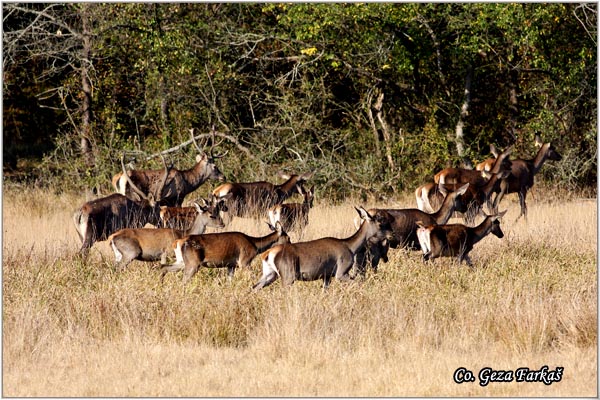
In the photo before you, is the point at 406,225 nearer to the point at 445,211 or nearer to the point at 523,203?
the point at 445,211

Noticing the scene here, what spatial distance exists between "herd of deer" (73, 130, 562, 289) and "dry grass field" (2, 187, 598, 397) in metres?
0.19

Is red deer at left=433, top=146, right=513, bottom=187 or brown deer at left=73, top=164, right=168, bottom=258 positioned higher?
red deer at left=433, top=146, right=513, bottom=187

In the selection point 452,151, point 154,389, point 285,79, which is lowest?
point 154,389

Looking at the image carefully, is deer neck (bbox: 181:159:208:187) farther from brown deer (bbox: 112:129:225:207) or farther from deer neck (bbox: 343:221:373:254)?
deer neck (bbox: 343:221:373:254)

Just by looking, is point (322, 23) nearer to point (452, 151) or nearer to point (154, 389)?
point (452, 151)

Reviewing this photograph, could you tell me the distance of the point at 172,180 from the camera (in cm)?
1470

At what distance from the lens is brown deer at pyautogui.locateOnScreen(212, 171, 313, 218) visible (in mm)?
14211

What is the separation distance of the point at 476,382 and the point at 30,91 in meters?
18.5

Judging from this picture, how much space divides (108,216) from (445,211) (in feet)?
13.0

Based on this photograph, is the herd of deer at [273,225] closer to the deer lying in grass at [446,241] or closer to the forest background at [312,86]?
the deer lying in grass at [446,241]

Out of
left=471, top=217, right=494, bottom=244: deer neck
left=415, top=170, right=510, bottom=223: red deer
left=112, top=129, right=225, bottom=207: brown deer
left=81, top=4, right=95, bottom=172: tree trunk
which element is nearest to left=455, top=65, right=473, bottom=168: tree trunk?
left=415, top=170, right=510, bottom=223: red deer

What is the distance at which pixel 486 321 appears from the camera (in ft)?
26.4

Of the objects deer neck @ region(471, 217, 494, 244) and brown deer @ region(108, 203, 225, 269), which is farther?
deer neck @ region(471, 217, 494, 244)

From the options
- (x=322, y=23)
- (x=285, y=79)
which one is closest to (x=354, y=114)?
(x=285, y=79)
